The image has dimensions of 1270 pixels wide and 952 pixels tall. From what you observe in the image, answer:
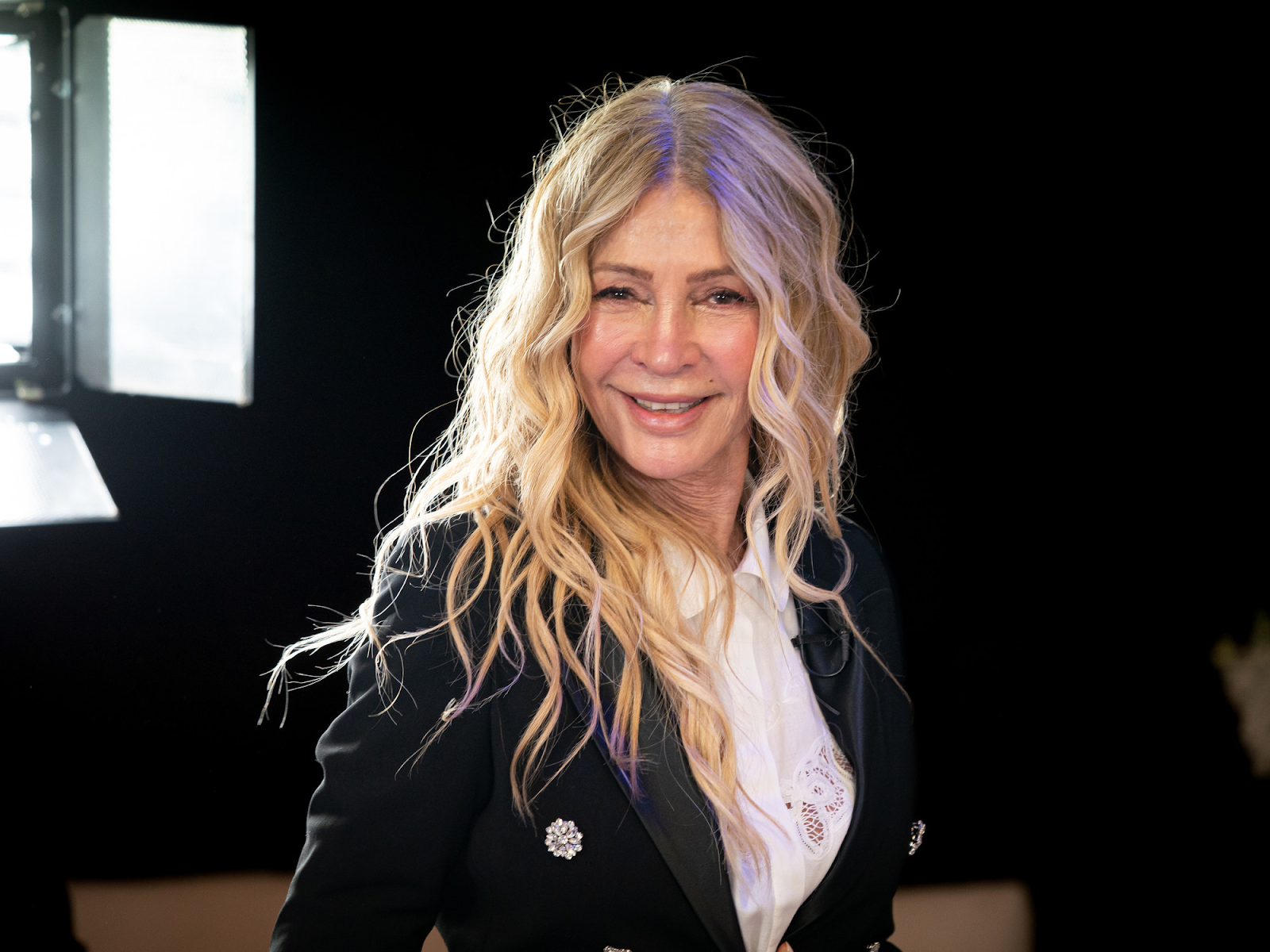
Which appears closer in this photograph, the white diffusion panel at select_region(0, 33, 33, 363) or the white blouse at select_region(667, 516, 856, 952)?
the white blouse at select_region(667, 516, 856, 952)

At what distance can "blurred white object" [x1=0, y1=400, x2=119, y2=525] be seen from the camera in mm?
1655

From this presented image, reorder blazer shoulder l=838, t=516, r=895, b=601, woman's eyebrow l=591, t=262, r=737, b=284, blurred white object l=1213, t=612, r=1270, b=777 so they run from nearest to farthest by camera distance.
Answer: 1. woman's eyebrow l=591, t=262, r=737, b=284
2. blazer shoulder l=838, t=516, r=895, b=601
3. blurred white object l=1213, t=612, r=1270, b=777

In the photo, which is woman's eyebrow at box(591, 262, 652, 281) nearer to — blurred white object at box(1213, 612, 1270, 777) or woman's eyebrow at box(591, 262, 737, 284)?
woman's eyebrow at box(591, 262, 737, 284)

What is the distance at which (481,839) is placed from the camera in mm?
1188

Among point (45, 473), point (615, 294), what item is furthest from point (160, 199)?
point (615, 294)

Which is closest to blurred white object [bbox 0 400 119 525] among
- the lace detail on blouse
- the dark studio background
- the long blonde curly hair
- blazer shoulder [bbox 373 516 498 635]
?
the dark studio background

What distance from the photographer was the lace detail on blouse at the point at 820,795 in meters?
1.28

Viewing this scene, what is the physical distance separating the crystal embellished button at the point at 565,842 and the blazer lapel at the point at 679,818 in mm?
71

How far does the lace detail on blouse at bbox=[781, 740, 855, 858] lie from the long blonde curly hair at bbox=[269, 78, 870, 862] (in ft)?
0.27

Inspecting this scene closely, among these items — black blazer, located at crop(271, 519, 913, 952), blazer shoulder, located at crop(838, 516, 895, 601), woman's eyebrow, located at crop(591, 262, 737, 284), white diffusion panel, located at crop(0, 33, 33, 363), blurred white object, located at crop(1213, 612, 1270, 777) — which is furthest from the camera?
blurred white object, located at crop(1213, 612, 1270, 777)

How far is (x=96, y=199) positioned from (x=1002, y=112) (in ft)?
4.96

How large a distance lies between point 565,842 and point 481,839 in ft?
0.32

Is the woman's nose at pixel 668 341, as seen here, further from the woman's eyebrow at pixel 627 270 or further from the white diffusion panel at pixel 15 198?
the white diffusion panel at pixel 15 198

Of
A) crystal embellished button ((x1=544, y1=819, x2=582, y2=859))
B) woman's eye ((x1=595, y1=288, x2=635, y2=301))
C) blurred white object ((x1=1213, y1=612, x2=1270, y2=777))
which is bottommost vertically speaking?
blurred white object ((x1=1213, y1=612, x2=1270, y2=777))
